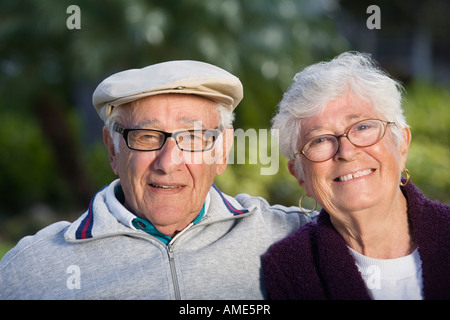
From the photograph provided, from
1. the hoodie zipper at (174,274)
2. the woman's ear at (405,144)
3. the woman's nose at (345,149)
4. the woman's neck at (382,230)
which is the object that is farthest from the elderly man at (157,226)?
the woman's ear at (405,144)

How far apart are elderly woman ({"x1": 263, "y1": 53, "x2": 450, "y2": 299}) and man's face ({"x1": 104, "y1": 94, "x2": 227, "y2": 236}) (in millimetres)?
411

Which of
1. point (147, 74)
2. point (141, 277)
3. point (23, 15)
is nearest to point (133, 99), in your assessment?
point (147, 74)

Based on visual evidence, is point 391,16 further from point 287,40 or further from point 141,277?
point 141,277

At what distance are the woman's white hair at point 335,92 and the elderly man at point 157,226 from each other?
0.29 meters

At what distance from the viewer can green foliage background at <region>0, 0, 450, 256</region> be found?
6672 millimetres

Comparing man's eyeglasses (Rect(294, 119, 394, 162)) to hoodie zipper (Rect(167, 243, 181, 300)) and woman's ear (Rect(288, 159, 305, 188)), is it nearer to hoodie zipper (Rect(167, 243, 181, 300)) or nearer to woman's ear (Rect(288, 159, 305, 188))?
woman's ear (Rect(288, 159, 305, 188))

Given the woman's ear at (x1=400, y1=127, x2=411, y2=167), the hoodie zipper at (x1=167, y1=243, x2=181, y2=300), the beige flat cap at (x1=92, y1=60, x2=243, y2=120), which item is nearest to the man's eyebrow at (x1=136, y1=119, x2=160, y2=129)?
the beige flat cap at (x1=92, y1=60, x2=243, y2=120)

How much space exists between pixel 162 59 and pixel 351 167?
5.25 meters

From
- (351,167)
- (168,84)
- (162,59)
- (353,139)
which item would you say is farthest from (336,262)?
(162,59)

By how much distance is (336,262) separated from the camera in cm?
247

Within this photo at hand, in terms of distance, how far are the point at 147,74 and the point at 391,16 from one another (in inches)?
533

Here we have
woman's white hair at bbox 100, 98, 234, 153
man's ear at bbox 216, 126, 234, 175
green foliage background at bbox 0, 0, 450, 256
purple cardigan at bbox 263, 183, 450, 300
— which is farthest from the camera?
green foliage background at bbox 0, 0, 450, 256

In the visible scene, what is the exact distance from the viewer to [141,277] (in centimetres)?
244

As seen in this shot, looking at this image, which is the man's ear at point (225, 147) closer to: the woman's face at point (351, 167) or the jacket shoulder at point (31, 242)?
the woman's face at point (351, 167)
